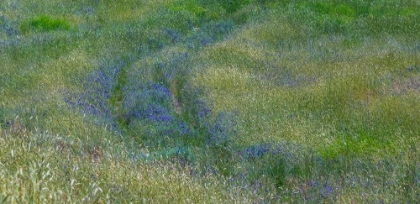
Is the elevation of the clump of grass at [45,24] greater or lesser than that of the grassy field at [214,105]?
lesser

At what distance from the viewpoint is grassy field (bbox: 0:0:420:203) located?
16.4 feet

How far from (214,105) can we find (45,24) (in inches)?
278

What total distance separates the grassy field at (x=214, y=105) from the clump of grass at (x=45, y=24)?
35mm

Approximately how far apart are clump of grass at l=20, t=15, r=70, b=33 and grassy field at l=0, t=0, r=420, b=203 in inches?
1.4

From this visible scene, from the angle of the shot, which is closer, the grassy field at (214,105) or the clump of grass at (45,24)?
the grassy field at (214,105)

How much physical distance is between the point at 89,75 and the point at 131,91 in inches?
38.9

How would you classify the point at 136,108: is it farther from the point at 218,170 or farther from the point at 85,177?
the point at 85,177

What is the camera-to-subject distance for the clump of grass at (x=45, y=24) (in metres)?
13.8

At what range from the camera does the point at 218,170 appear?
6.20m

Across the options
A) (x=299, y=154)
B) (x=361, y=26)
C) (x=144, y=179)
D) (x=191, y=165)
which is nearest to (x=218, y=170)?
(x=191, y=165)

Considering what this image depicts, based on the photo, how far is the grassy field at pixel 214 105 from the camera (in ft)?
16.4

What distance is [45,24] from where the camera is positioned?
14047mm

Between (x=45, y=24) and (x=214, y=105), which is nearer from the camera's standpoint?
(x=214, y=105)

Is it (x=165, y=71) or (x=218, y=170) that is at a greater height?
(x=218, y=170)
